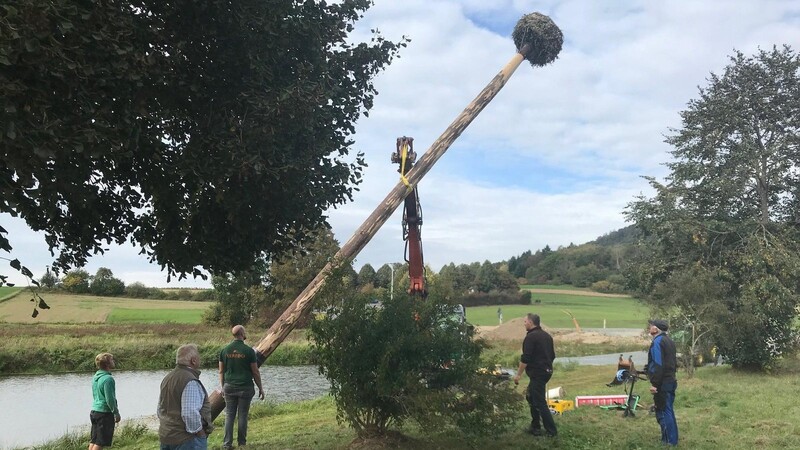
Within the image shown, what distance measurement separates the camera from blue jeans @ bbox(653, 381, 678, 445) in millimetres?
7570

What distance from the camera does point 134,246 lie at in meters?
6.96

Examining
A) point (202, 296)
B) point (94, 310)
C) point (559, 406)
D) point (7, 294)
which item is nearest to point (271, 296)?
point (94, 310)

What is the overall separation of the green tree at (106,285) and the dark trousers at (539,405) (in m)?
65.2

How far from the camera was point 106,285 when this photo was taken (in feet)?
212

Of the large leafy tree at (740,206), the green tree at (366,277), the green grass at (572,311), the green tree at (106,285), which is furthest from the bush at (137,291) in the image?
the large leafy tree at (740,206)

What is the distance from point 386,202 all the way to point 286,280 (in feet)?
115

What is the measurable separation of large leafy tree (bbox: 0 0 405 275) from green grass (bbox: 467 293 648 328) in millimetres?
47607

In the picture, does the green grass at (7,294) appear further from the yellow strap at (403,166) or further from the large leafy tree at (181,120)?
the large leafy tree at (181,120)

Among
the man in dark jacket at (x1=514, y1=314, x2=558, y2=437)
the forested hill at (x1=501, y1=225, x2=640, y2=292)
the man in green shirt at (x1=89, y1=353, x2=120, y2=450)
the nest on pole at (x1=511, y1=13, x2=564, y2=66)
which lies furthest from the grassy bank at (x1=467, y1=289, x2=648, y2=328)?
the man in green shirt at (x1=89, y1=353, x2=120, y2=450)

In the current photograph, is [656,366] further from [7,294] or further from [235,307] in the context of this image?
[7,294]

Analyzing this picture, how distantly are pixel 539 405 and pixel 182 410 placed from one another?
4850 millimetres

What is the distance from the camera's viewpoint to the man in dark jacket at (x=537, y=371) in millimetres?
7941

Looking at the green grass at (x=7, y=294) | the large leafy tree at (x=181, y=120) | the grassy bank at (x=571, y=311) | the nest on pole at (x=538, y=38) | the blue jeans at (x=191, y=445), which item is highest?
the nest on pole at (x=538, y=38)

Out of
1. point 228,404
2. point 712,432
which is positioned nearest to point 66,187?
point 228,404
